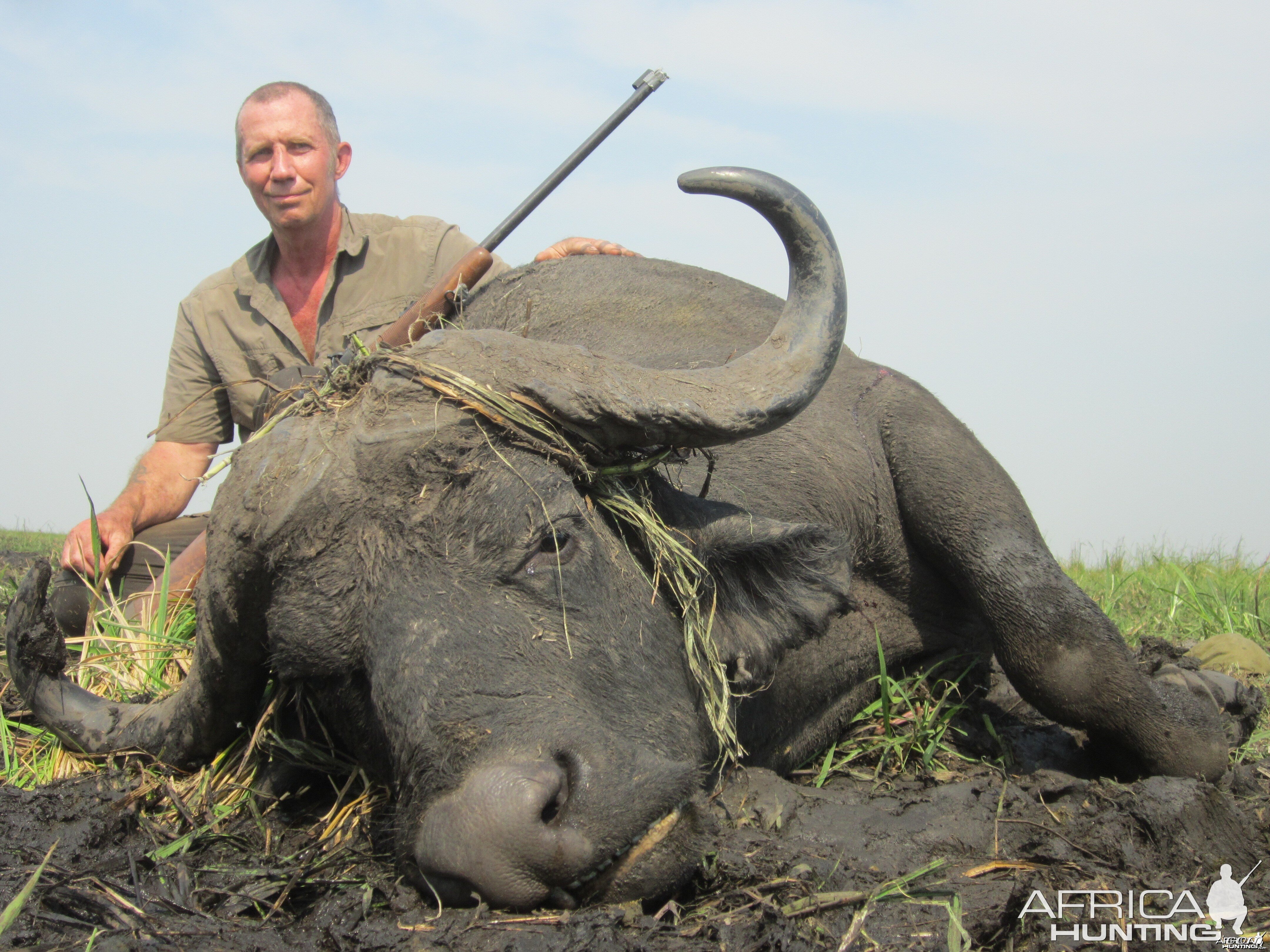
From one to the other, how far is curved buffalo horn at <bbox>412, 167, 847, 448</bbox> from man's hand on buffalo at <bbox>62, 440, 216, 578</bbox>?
2396mm

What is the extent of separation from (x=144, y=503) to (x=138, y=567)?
408mm

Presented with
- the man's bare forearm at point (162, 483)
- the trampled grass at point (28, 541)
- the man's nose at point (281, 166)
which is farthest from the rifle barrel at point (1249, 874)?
the trampled grass at point (28, 541)

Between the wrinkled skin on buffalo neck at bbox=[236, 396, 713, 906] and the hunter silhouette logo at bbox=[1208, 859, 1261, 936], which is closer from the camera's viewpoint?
the wrinkled skin on buffalo neck at bbox=[236, 396, 713, 906]

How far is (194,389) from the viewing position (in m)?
6.08

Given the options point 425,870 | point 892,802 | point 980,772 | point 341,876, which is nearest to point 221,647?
point 341,876

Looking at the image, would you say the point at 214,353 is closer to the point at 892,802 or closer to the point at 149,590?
the point at 149,590

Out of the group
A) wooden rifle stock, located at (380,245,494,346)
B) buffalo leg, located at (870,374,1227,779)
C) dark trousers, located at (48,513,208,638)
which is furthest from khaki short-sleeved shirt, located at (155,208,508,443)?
buffalo leg, located at (870,374,1227,779)

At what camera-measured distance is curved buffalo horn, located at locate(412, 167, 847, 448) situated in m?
2.52

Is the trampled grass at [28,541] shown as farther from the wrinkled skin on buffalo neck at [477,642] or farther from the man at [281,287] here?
the wrinkled skin on buffalo neck at [477,642]

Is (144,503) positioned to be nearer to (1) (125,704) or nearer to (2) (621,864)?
(1) (125,704)

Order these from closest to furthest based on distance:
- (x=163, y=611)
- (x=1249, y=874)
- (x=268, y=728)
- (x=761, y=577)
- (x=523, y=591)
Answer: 1. (x=523, y=591)
2. (x=1249, y=874)
3. (x=761, y=577)
4. (x=268, y=728)
5. (x=163, y=611)

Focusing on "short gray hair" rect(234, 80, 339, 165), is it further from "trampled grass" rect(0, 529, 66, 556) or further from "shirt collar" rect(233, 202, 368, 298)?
"trampled grass" rect(0, 529, 66, 556)

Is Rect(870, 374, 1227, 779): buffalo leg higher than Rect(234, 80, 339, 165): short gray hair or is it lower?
lower

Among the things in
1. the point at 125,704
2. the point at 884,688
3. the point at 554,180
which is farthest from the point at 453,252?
the point at 884,688
